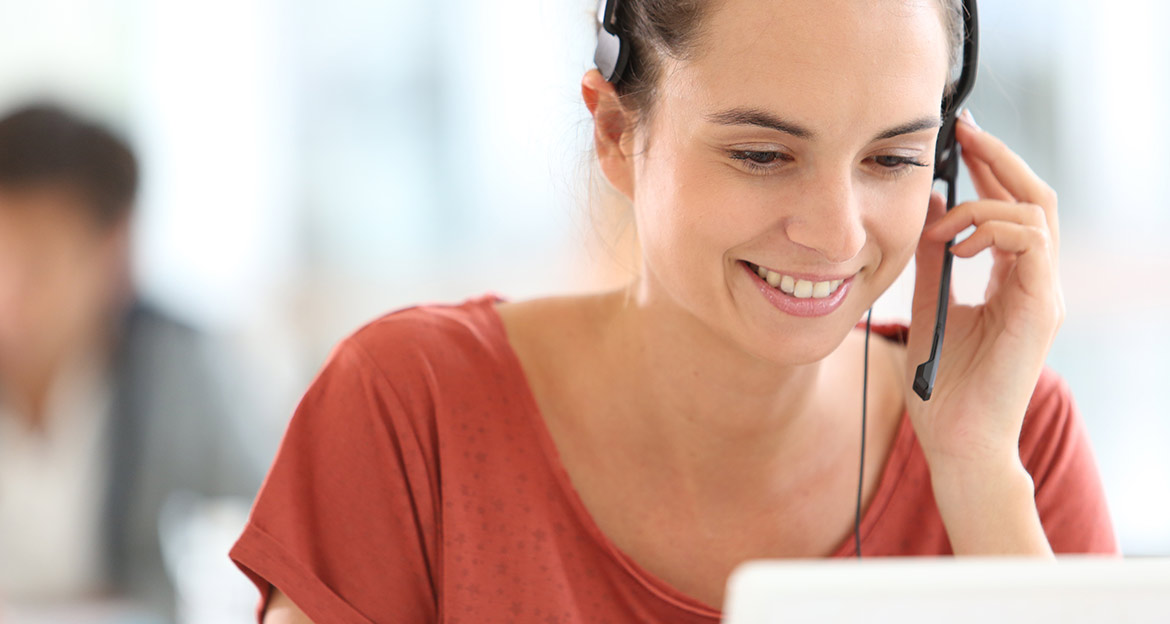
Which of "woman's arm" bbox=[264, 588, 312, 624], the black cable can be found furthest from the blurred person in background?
the black cable

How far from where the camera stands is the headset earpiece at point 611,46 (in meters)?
1.09

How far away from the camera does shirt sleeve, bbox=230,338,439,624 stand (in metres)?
1.04

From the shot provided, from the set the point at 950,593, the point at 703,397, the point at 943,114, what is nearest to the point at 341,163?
the point at 703,397

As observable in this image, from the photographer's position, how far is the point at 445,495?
43.6 inches

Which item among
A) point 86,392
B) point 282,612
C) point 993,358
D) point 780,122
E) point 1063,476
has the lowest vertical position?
point 86,392

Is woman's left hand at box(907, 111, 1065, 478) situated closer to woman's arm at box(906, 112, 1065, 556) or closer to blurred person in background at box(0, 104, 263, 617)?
woman's arm at box(906, 112, 1065, 556)

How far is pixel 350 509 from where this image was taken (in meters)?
1.07

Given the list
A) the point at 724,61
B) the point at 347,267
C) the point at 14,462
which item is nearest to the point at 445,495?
the point at 724,61

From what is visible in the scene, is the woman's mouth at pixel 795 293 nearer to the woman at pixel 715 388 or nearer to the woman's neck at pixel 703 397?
the woman at pixel 715 388

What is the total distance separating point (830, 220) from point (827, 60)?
0.42ft

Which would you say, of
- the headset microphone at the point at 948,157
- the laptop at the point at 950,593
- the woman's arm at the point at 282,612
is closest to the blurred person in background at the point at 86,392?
the woman's arm at the point at 282,612

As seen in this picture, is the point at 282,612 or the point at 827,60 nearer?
the point at 827,60

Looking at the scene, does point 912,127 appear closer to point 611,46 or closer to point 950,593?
point 611,46

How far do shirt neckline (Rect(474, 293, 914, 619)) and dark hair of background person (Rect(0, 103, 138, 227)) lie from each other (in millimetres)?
1360
